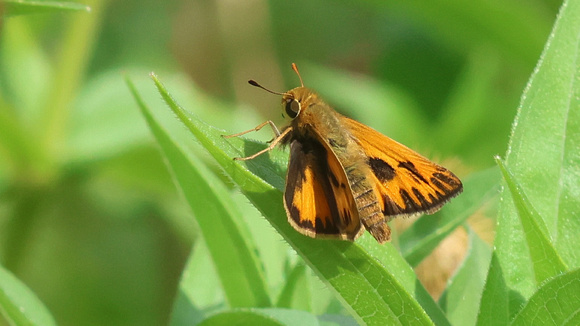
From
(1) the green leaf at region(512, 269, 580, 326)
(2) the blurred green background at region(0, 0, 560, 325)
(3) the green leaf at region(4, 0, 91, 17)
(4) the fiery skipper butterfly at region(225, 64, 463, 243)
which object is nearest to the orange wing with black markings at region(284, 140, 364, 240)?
(4) the fiery skipper butterfly at region(225, 64, 463, 243)

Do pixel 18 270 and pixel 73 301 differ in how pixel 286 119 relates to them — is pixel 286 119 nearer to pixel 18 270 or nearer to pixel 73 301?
pixel 18 270

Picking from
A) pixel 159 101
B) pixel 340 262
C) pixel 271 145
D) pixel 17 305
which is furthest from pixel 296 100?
pixel 159 101

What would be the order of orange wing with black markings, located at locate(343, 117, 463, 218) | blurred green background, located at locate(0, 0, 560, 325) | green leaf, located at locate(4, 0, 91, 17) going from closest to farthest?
green leaf, located at locate(4, 0, 91, 17) → orange wing with black markings, located at locate(343, 117, 463, 218) → blurred green background, located at locate(0, 0, 560, 325)

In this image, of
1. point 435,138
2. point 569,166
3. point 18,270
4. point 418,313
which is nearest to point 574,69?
point 569,166

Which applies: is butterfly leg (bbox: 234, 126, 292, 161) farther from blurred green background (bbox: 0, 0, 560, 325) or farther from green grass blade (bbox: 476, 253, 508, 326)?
blurred green background (bbox: 0, 0, 560, 325)

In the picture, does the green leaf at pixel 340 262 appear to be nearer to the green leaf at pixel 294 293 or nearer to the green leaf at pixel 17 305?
the green leaf at pixel 294 293

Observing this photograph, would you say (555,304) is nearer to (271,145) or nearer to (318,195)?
(318,195)

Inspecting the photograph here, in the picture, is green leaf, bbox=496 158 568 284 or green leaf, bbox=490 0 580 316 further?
green leaf, bbox=490 0 580 316
